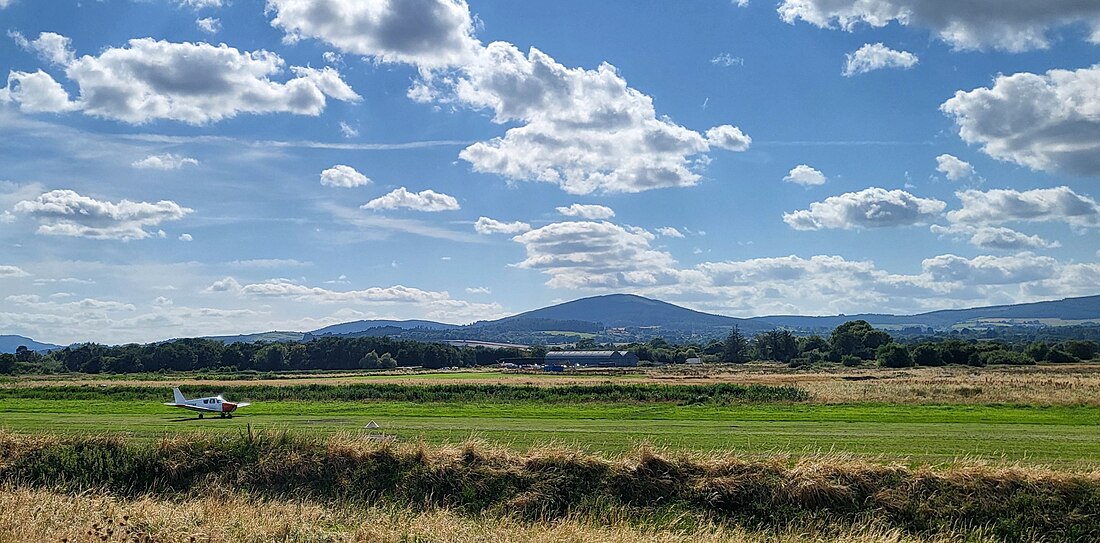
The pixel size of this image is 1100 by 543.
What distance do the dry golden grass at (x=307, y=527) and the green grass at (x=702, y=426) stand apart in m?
5.49

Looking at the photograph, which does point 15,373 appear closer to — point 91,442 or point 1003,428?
point 91,442

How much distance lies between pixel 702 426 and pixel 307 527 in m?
20.0

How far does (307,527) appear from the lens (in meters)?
15.2

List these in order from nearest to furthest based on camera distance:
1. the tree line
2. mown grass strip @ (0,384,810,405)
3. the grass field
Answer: the grass field < mown grass strip @ (0,384,810,405) < the tree line

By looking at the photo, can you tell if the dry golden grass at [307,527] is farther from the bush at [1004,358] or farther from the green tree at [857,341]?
the green tree at [857,341]

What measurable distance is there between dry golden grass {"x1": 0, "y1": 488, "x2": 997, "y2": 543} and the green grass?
5.49 meters

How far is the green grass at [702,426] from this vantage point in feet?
76.4

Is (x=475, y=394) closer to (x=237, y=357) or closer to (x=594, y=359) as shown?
(x=237, y=357)

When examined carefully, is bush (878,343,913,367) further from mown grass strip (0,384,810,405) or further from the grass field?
the grass field

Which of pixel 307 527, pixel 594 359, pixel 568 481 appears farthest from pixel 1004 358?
pixel 307 527

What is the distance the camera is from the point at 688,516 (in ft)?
57.2

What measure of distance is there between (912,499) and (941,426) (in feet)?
55.2

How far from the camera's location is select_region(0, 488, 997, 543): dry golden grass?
14227 mm

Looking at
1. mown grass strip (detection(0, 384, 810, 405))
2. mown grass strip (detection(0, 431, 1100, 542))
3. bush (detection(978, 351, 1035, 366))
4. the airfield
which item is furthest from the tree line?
mown grass strip (detection(0, 431, 1100, 542))
